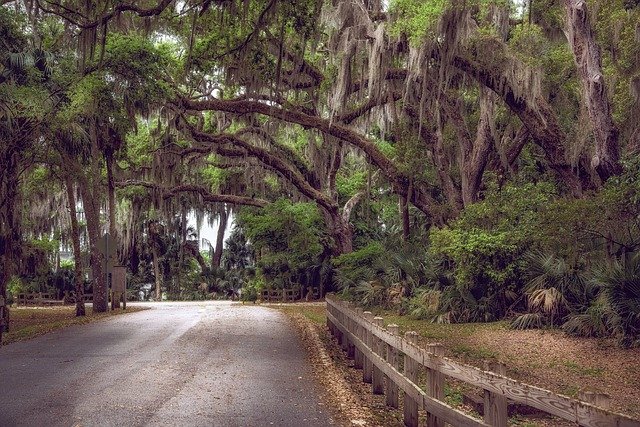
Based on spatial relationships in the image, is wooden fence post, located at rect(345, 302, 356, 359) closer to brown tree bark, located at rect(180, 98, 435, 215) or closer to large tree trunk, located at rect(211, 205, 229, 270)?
brown tree bark, located at rect(180, 98, 435, 215)

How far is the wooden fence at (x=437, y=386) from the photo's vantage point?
11.8 ft

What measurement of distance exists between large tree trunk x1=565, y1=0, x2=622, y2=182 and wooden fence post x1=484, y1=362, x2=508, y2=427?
39.3 feet

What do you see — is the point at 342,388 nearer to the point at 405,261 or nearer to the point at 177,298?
the point at 405,261

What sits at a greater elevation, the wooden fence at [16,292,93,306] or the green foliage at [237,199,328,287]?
the green foliage at [237,199,328,287]

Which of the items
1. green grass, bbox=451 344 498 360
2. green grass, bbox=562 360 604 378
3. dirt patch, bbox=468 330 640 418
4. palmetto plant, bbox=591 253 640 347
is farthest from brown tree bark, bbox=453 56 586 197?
green grass, bbox=562 360 604 378

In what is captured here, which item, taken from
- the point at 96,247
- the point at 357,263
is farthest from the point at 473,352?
the point at 96,247

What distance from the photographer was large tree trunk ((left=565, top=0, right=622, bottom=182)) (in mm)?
15633

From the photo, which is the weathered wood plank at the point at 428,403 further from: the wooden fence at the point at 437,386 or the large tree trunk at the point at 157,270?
the large tree trunk at the point at 157,270

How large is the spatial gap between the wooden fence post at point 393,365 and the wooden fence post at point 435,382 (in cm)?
150

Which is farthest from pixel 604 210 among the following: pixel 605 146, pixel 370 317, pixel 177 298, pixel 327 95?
pixel 177 298

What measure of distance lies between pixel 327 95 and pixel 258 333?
8819 millimetres

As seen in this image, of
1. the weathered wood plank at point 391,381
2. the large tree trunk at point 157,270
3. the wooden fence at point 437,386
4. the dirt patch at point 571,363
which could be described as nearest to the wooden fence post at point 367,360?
the wooden fence at point 437,386

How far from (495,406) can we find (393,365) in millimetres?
3127

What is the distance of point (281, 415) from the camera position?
7367mm
